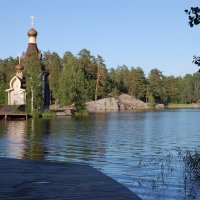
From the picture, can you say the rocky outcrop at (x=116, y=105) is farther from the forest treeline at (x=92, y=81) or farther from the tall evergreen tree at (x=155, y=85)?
the tall evergreen tree at (x=155, y=85)

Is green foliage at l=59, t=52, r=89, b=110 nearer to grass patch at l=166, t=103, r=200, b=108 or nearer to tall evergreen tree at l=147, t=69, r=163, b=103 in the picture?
tall evergreen tree at l=147, t=69, r=163, b=103

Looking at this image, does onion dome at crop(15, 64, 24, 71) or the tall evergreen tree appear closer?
onion dome at crop(15, 64, 24, 71)

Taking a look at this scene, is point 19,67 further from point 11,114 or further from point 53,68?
point 53,68

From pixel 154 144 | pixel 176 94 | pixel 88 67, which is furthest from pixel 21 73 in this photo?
pixel 176 94

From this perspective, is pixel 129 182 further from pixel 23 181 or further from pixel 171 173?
pixel 23 181

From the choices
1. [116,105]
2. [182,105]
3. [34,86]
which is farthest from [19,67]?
[182,105]

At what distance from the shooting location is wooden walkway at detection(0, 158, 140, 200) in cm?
1045

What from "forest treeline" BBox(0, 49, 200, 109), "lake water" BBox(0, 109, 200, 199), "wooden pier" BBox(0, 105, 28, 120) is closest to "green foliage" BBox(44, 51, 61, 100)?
"forest treeline" BBox(0, 49, 200, 109)

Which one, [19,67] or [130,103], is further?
[130,103]

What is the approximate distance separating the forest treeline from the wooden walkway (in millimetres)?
56675

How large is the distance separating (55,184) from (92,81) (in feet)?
350

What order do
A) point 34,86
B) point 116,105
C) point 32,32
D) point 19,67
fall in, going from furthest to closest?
1. point 116,105
2. point 32,32
3. point 19,67
4. point 34,86

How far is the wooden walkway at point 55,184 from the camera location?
411 inches

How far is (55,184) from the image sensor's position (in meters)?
11.8
